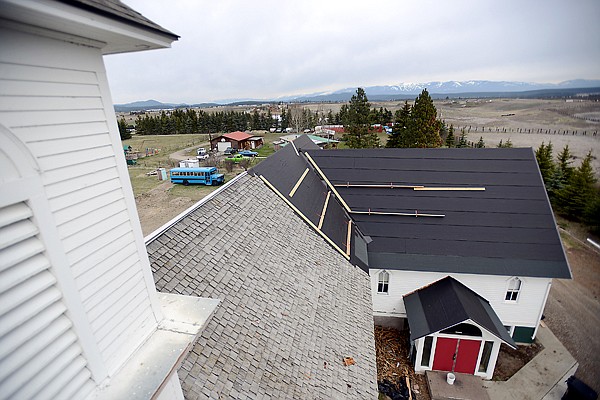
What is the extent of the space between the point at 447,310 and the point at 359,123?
27766 millimetres

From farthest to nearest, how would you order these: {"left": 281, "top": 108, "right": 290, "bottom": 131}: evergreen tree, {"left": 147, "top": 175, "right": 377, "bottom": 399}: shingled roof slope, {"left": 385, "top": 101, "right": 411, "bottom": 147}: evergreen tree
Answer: {"left": 281, "top": 108, "right": 290, "bottom": 131}: evergreen tree
{"left": 385, "top": 101, "right": 411, "bottom": 147}: evergreen tree
{"left": 147, "top": 175, "right": 377, "bottom": 399}: shingled roof slope

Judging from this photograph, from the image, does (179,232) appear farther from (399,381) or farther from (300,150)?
(300,150)

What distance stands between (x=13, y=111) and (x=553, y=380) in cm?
1690

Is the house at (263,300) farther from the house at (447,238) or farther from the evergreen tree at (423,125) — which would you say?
the evergreen tree at (423,125)

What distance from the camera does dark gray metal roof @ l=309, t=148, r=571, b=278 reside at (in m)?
13.0

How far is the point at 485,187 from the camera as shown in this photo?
566 inches

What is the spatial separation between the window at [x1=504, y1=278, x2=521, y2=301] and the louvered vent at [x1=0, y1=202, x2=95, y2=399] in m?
15.4

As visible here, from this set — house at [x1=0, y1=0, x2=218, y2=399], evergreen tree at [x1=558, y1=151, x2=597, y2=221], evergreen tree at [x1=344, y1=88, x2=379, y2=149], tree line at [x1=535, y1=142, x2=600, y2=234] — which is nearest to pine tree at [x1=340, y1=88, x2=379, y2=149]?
evergreen tree at [x1=344, y1=88, x2=379, y2=149]

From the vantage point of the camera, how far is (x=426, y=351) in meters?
12.0

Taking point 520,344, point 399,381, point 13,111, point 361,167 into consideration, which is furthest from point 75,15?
point 520,344

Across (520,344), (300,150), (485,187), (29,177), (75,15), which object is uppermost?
Result: (75,15)

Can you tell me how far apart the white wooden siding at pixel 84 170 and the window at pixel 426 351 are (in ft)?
37.8

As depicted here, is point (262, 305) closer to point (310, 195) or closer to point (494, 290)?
point (310, 195)

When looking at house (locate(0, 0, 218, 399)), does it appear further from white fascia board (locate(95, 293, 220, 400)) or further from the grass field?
the grass field
